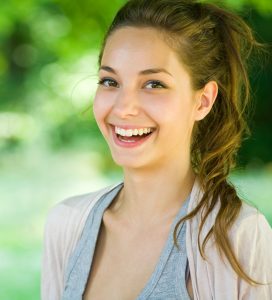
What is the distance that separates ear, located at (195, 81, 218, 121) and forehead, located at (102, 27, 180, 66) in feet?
0.44

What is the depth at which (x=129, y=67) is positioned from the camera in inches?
70.6

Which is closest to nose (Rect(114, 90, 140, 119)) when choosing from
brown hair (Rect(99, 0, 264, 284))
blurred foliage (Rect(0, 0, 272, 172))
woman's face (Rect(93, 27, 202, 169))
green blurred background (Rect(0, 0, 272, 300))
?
woman's face (Rect(93, 27, 202, 169))

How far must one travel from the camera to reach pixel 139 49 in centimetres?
181

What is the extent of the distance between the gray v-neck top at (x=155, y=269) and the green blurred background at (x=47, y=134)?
142 inches

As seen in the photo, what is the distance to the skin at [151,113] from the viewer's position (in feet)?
5.84

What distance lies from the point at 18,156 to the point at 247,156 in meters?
2.20

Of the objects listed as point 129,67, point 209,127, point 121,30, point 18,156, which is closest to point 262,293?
point 209,127

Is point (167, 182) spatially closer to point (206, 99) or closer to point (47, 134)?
point (206, 99)

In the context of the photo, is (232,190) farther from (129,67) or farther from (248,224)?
(129,67)

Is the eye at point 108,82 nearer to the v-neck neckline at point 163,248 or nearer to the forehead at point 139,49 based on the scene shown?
the forehead at point 139,49

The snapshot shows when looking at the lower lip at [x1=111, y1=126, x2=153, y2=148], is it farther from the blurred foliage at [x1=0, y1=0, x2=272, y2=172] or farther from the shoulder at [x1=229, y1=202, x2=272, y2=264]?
the blurred foliage at [x1=0, y1=0, x2=272, y2=172]

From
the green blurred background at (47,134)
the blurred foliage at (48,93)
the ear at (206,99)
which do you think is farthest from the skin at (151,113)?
the blurred foliage at (48,93)

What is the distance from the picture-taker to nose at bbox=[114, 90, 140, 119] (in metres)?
1.77

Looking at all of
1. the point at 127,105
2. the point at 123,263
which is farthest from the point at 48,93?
the point at 127,105
